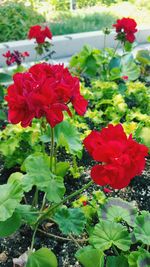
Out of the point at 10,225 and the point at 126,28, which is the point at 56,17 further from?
the point at 10,225

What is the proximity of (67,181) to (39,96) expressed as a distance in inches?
36.0

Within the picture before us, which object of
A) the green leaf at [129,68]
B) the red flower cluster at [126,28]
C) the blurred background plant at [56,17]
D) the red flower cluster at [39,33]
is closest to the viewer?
the red flower cluster at [39,33]

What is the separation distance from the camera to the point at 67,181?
2.16 meters

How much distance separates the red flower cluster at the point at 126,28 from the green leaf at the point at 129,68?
18cm

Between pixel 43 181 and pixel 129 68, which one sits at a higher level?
pixel 43 181

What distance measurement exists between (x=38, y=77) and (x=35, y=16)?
4102mm

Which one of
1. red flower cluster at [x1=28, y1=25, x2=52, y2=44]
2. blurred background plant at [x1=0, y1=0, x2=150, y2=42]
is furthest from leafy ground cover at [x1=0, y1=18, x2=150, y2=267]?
blurred background plant at [x1=0, y1=0, x2=150, y2=42]

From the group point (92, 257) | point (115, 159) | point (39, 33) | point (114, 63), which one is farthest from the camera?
point (114, 63)

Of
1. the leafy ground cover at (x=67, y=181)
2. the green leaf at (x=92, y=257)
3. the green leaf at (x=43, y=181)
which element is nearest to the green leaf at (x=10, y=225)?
the leafy ground cover at (x=67, y=181)

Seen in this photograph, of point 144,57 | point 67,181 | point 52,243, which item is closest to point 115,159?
point 52,243

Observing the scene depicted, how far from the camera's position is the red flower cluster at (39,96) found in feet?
4.38

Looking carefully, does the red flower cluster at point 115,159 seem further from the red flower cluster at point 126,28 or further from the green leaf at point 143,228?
the red flower cluster at point 126,28

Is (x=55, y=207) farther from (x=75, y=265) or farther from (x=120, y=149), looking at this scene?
(x=120, y=149)

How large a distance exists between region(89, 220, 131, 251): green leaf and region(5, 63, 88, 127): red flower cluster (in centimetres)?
41
